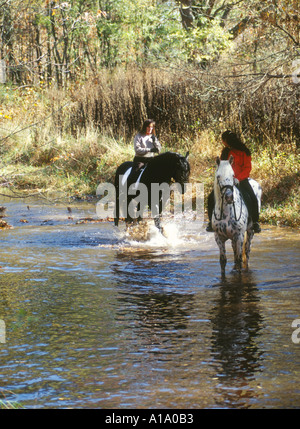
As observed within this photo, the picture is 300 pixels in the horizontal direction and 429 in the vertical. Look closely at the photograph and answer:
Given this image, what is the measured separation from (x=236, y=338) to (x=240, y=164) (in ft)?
12.9

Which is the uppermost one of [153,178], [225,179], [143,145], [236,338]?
[143,145]

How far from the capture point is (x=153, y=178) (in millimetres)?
13242

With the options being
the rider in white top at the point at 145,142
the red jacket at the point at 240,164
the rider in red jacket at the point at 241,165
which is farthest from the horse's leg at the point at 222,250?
the rider in white top at the point at 145,142

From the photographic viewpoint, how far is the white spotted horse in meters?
9.09

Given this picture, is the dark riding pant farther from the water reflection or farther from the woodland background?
the woodland background

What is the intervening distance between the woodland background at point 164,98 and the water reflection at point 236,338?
5.48 m

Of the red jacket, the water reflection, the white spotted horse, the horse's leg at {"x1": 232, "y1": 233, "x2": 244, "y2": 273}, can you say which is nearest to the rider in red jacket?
the red jacket

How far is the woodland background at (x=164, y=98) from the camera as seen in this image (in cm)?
1641

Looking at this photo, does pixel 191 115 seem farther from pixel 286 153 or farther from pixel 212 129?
pixel 286 153

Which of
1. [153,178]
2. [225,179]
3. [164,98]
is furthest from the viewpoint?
[164,98]

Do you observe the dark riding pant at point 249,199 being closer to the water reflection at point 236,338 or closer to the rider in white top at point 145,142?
the water reflection at point 236,338

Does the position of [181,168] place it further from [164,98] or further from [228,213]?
[164,98]

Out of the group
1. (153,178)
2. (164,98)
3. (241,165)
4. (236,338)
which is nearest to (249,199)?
(241,165)

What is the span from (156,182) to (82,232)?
8.07 feet
